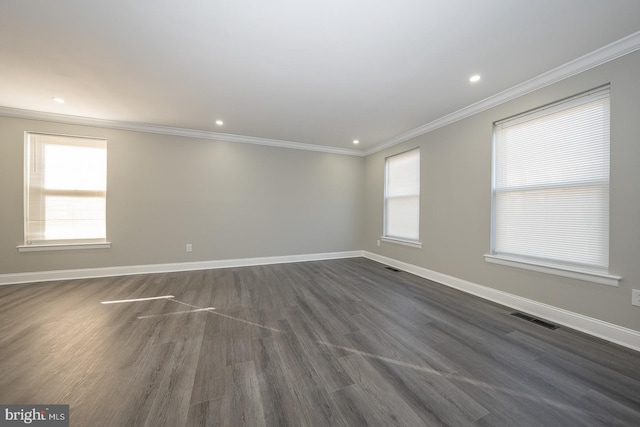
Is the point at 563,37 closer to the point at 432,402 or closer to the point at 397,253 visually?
the point at 432,402

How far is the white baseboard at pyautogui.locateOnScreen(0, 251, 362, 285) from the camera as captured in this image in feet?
10.5

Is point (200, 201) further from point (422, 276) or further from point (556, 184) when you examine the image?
point (556, 184)

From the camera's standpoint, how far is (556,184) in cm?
224

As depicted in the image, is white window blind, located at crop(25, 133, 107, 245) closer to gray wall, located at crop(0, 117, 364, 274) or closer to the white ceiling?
gray wall, located at crop(0, 117, 364, 274)

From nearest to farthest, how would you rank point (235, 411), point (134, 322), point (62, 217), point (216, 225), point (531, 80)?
point (235, 411)
point (134, 322)
point (531, 80)
point (62, 217)
point (216, 225)

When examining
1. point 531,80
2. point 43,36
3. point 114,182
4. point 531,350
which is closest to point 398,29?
point 531,80

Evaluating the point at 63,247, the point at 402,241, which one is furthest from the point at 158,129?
the point at 402,241

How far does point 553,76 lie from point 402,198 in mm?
2441

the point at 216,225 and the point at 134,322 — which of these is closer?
the point at 134,322

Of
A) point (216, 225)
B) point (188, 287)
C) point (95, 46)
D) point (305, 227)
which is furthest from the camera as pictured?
point (305, 227)

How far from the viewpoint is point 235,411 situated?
3.81ft

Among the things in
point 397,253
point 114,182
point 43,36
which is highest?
point 43,36

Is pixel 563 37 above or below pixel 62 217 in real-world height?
above

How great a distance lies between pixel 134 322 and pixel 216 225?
2.19 m
